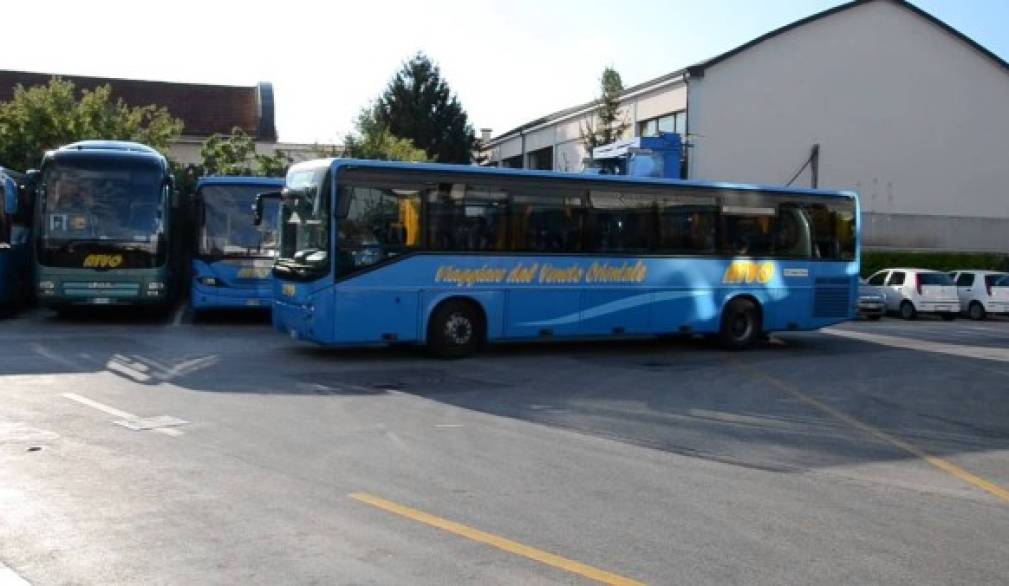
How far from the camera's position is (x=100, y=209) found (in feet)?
67.7

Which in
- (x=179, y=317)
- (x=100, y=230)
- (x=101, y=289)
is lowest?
(x=179, y=317)

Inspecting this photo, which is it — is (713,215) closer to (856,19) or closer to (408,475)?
(408,475)

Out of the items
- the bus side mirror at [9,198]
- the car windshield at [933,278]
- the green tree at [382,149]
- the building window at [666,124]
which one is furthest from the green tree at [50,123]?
the car windshield at [933,278]

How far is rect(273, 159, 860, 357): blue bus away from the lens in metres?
15.9

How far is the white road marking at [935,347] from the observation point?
19.9 metres

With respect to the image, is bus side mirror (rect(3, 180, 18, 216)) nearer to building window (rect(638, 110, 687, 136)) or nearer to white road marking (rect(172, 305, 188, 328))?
white road marking (rect(172, 305, 188, 328))

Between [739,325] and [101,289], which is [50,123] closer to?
[101,289]

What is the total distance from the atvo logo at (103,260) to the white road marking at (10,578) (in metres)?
15.7

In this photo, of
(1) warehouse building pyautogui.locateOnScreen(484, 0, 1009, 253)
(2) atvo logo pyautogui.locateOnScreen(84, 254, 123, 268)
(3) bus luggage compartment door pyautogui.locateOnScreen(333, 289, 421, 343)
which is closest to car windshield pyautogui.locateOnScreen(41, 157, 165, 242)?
(2) atvo logo pyautogui.locateOnScreen(84, 254, 123, 268)

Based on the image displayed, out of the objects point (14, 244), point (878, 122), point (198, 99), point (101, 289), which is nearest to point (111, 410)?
point (101, 289)

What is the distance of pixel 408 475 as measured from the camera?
27.1 ft

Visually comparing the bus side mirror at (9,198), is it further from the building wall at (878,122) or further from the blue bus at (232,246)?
the building wall at (878,122)

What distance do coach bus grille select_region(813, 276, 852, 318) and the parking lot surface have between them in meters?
4.40

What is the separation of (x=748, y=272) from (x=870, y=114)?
25.4 m
